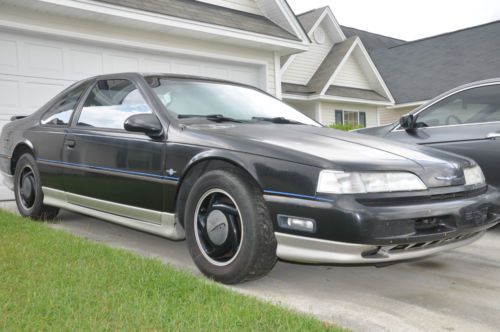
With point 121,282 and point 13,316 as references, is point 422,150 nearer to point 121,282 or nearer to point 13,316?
point 121,282

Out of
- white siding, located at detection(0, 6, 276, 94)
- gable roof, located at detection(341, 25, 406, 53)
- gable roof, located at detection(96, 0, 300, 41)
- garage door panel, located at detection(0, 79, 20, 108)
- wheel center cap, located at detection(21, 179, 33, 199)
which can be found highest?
gable roof, located at detection(341, 25, 406, 53)

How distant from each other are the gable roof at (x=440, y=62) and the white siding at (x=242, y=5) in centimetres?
1017

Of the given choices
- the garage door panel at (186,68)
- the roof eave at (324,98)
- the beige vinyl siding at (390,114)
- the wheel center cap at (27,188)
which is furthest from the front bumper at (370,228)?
the beige vinyl siding at (390,114)

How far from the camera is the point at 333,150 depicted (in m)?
3.09

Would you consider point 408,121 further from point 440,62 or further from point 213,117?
point 440,62

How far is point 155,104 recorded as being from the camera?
3.77 meters

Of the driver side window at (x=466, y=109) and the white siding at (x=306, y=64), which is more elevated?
the white siding at (x=306, y=64)

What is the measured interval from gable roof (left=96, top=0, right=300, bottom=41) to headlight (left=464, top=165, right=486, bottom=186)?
6.61m

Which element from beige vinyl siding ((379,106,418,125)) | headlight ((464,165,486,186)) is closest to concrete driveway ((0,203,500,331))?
headlight ((464,165,486,186))

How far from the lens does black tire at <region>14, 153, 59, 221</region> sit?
4.98 metres

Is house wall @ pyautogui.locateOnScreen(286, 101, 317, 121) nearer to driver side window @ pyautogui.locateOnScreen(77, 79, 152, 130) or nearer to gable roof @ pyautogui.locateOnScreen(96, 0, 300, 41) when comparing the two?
gable roof @ pyautogui.locateOnScreen(96, 0, 300, 41)

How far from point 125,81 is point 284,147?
1791 millimetres

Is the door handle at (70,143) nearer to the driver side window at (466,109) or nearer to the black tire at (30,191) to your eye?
the black tire at (30,191)

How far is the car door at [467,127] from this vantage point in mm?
4707
